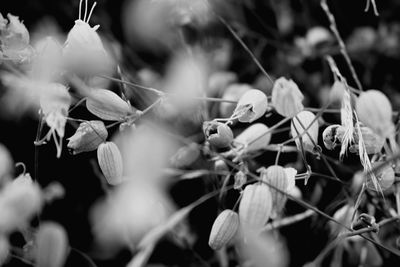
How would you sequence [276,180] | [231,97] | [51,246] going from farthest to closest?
1. [231,97]
2. [276,180]
3. [51,246]

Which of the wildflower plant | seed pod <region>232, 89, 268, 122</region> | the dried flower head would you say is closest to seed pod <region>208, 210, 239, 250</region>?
the wildflower plant

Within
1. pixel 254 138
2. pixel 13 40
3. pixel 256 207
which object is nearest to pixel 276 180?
pixel 256 207

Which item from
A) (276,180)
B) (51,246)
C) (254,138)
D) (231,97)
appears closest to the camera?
(51,246)

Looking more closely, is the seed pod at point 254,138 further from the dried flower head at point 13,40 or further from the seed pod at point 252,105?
the dried flower head at point 13,40

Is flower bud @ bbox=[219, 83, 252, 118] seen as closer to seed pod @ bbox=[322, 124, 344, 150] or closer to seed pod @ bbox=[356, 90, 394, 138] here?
seed pod @ bbox=[322, 124, 344, 150]

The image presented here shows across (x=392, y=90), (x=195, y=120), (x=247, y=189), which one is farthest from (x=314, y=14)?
(x=247, y=189)

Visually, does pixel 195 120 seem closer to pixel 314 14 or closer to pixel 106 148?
pixel 106 148

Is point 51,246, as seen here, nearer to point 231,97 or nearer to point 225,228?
point 225,228
